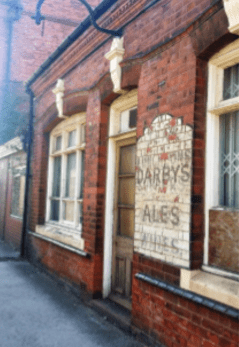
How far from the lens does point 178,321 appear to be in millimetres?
3275

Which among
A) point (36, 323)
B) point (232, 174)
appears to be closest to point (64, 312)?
point (36, 323)

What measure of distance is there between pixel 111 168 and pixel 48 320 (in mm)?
2301

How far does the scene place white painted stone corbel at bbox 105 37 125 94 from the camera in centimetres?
464

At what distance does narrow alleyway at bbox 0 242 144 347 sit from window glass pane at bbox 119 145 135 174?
2084mm

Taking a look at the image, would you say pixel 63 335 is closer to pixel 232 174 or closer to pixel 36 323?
pixel 36 323

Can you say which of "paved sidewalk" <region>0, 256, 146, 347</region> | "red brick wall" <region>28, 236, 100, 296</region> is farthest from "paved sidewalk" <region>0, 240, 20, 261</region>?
"paved sidewalk" <region>0, 256, 146, 347</region>

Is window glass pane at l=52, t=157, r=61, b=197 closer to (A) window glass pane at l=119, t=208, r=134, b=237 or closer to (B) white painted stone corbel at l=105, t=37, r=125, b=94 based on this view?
(A) window glass pane at l=119, t=208, r=134, b=237

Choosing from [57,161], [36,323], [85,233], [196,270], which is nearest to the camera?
[196,270]

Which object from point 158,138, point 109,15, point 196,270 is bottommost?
point 196,270

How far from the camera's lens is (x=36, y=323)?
4.29 m

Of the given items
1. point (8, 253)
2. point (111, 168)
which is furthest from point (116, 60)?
point (8, 253)

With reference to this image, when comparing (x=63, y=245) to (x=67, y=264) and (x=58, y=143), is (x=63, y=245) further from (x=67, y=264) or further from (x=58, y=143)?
(x=58, y=143)

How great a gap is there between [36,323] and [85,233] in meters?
1.55

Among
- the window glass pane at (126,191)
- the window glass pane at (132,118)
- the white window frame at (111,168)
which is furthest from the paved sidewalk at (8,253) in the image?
the window glass pane at (132,118)
